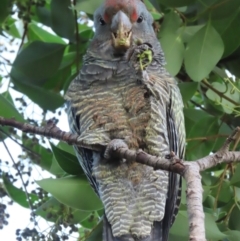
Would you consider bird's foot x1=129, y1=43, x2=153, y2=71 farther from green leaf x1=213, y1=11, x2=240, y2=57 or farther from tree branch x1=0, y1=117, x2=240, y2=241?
green leaf x1=213, y1=11, x2=240, y2=57

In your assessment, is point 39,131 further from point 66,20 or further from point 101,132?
point 66,20

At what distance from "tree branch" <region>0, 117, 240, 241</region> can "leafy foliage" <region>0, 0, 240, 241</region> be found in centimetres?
29

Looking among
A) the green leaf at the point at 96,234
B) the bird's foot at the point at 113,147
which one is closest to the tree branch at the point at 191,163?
the bird's foot at the point at 113,147

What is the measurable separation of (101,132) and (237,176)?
0.39 meters

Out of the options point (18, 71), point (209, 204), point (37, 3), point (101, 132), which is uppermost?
point (37, 3)

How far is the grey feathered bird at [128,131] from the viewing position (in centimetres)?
177

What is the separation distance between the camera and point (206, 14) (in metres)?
1.85

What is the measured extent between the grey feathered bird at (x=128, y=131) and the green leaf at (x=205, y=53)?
76 millimetres

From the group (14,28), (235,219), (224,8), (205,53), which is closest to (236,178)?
(235,219)

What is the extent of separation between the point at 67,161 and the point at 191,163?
28.1 inches

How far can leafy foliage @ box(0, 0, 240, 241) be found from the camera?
180cm

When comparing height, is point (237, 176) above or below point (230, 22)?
below

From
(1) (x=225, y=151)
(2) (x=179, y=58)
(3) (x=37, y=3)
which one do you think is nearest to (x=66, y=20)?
(3) (x=37, y=3)

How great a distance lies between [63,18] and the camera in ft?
6.43
